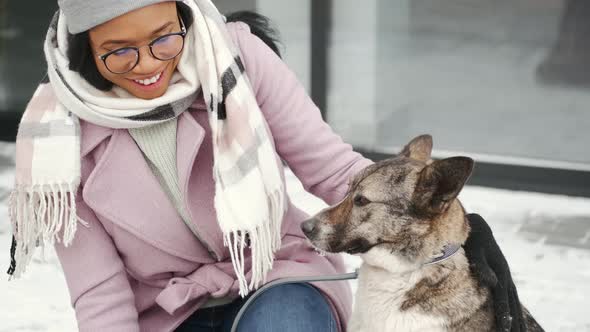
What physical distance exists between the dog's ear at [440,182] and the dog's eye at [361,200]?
13 cm

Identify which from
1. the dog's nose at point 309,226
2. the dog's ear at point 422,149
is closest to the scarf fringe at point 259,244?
the dog's nose at point 309,226

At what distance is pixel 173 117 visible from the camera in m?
2.46

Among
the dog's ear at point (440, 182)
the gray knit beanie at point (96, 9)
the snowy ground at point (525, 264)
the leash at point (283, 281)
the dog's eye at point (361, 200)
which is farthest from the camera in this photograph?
the snowy ground at point (525, 264)

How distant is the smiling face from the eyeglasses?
0.04 ft

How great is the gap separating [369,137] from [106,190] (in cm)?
320

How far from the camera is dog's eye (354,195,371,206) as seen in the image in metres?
2.38

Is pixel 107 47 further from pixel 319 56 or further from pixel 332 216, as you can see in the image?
pixel 319 56

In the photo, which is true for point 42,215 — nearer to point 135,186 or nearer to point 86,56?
point 135,186

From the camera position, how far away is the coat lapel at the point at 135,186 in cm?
246

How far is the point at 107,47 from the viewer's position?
235 centimetres

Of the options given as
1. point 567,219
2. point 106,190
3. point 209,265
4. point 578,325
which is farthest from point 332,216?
point 567,219

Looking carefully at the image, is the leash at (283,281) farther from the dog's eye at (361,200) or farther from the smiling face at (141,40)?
the smiling face at (141,40)

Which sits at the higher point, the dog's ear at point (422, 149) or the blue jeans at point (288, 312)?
the dog's ear at point (422, 149)

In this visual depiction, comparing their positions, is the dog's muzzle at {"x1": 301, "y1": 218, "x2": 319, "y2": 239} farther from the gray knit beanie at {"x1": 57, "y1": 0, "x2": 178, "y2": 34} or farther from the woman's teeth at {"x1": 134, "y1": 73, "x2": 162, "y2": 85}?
the gray knit beanie at {"x1": 57, "y1": 0, "x2": 178, "y2": 34}
